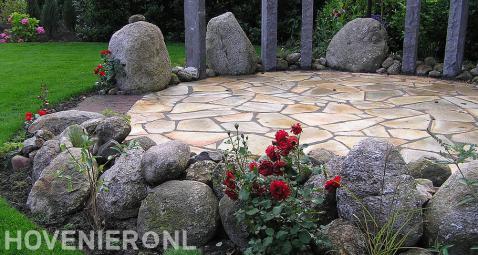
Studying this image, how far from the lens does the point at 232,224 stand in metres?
3.18

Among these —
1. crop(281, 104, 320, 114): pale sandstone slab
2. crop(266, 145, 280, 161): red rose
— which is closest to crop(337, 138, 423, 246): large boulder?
crop(266, 145, 280, 161): red rose

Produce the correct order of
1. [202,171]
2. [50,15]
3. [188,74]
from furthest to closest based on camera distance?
[50,15], [188,74], [202,171]

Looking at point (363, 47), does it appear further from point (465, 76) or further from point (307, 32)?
point (465, 76)

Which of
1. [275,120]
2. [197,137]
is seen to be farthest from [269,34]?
[197,137]

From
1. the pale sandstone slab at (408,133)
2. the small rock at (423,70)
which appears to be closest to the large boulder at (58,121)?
the pale sandstone slab at (408,133)

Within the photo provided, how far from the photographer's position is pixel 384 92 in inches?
272

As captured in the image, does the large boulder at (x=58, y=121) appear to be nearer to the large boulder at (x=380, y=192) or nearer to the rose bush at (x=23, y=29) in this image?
the large boulder at (x=380, y=192)

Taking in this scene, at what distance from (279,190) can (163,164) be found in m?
1.05

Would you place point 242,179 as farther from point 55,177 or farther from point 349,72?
point 349,72

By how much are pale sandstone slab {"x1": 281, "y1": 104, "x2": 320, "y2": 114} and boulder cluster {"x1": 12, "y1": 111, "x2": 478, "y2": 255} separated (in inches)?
87.0

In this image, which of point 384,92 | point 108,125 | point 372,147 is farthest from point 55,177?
point 384,92

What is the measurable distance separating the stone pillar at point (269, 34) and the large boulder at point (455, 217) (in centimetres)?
600

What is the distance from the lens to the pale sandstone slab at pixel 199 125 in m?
5.21

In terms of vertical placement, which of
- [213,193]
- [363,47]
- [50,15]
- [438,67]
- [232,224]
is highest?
[50,15]
